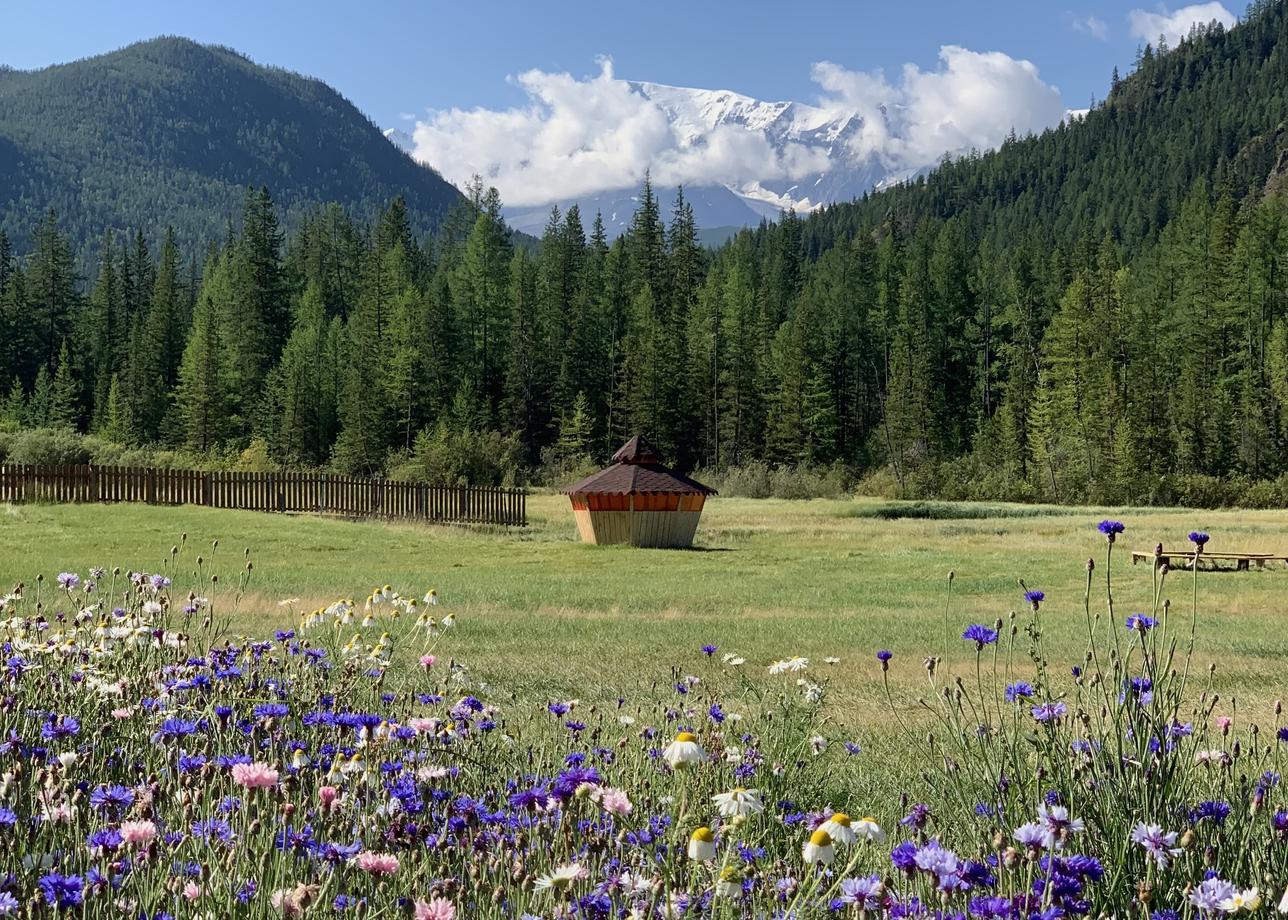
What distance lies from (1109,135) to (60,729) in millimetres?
166064

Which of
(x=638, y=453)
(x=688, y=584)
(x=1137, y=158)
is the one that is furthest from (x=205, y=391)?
(x=1137, y=158)

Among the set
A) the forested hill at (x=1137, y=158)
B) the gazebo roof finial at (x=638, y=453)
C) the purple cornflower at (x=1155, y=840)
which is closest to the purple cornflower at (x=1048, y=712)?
the purple cornflower at (x=1155, y=840)

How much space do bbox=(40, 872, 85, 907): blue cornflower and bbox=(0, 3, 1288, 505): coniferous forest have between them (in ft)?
154

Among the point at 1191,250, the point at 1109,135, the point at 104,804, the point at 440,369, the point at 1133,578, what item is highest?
the point at 1109,135

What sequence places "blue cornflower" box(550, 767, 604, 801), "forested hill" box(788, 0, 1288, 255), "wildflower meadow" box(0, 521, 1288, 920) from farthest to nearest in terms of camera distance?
"forested hill" box(788, 0, 1288, 255) → "blue cornflower" box(550, 767, 604, 801) → "wildflower meadow" box(0, 521, 1288, 920)

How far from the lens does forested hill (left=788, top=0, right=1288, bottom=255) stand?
123250 mm

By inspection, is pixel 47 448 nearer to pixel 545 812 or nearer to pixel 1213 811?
pixel 545 812

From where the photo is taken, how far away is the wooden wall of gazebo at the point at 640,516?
27.2m

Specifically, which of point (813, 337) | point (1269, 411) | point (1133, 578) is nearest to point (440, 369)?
point (813, 337)

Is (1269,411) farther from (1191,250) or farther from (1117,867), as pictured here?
(1117,867)

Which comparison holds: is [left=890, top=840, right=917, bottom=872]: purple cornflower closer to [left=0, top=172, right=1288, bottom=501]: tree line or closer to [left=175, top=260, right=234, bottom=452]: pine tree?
[left=0, top=172, right=1288, bottom=501]: tree line

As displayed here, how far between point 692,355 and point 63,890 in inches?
2839

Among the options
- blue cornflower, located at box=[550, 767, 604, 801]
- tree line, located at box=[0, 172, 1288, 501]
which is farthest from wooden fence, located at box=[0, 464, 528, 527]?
blue cornflower, located at box=[550, 767, 604, 801]

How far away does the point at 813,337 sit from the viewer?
7500 cm
